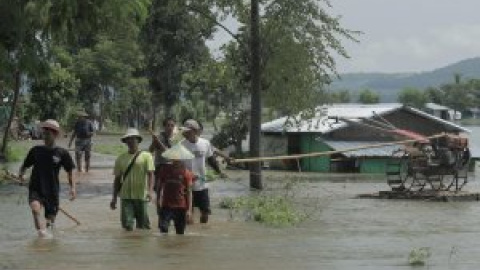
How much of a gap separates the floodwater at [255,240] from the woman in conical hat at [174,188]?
0.30 m

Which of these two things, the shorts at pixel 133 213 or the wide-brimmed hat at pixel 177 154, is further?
the shorts at pixel 133 213

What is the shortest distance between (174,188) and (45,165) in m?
1.62

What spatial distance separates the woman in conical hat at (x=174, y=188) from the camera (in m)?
12.7

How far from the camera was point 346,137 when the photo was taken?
127 feet

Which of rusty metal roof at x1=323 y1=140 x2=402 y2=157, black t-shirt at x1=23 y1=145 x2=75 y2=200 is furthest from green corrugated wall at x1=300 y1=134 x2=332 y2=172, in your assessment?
black t-shirt at x1=23 y1=145 x2=75 y2=200

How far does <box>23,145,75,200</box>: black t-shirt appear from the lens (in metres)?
12.3

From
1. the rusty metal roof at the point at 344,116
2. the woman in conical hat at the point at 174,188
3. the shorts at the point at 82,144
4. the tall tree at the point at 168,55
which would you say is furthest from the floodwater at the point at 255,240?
the tall tree at the point at 168,55

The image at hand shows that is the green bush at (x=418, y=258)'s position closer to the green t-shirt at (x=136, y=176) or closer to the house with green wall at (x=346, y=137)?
the green t-shirt at (x=136, y=176)

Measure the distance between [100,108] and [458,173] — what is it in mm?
46602

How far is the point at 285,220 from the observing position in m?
16.4

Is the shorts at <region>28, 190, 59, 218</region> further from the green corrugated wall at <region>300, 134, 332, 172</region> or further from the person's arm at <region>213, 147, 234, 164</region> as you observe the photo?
the green corrugated wall at <region>300, 134, 332, 172</region>

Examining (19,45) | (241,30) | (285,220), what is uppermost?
(241,30)

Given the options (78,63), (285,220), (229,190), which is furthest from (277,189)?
(78,63)

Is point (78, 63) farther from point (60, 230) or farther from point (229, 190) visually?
point (60, 230)
